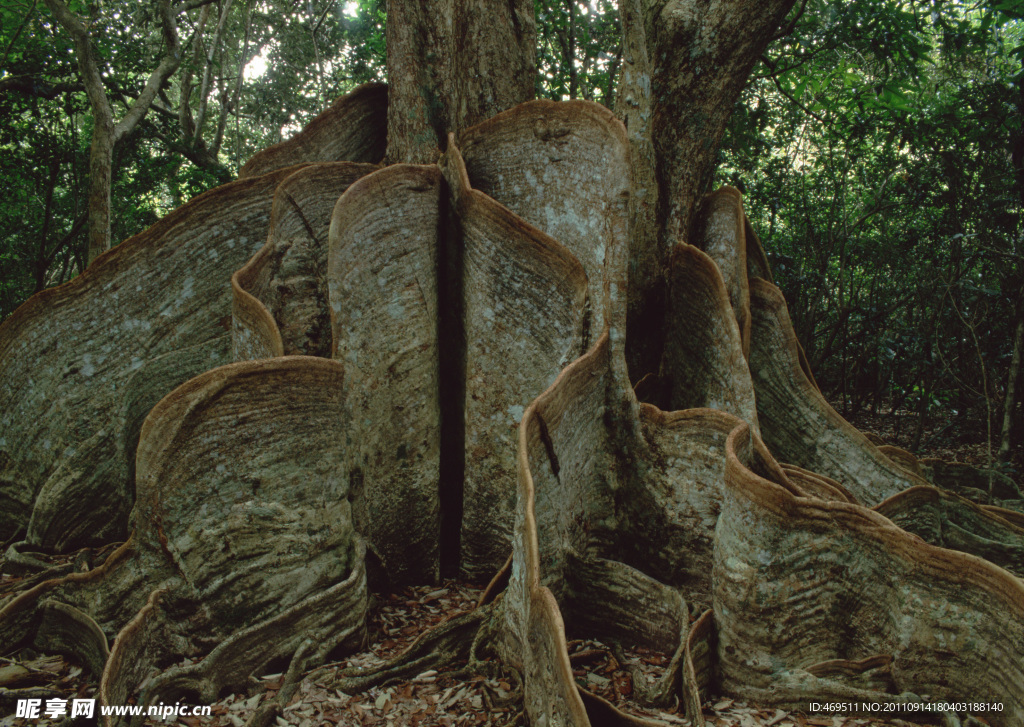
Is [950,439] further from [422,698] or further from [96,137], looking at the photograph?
[96,137]

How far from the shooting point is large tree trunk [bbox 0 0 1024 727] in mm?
2369

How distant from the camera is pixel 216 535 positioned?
2.49 meters

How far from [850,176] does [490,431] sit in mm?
7306

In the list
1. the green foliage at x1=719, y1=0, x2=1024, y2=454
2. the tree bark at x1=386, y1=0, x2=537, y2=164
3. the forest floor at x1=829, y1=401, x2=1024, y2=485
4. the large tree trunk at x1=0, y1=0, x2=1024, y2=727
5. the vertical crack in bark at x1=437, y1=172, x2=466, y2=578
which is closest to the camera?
the large tree trunk at x1=0, y1=0, x2=1024, y2=727

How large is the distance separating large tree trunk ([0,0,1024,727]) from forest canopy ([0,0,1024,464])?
218 centimetres

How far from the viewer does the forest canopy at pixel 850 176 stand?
5730 mm

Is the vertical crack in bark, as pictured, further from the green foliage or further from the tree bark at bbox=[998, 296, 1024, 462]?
the tree bark at bbox=[998, 296, 1024, 462]

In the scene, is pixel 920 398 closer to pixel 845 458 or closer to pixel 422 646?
pixel 845 458

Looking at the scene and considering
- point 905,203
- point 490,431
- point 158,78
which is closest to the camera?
point 490,431

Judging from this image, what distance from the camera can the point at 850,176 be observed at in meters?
8.24

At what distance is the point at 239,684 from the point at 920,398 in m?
6.52

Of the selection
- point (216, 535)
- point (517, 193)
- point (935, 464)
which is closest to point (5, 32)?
point (517, 193)

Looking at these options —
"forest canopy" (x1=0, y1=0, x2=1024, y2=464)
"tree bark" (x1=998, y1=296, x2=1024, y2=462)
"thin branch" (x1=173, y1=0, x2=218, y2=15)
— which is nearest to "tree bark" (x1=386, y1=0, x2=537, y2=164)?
"forest canopy" (x1=0, y1=0, x2=1024, y2=464)

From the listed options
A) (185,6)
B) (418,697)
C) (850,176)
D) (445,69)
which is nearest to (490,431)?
(418,697)
